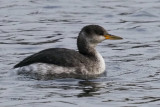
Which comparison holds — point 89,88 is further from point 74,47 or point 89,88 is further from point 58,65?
point 74,47

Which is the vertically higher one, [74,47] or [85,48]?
[85,48]

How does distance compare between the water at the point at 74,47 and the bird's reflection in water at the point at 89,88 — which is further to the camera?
the bird's reflection in water at the point at 89,88

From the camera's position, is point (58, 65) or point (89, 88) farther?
point (58, 65)

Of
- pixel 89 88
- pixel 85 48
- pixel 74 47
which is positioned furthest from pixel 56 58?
pixel 74 47

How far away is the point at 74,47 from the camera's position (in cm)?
1789

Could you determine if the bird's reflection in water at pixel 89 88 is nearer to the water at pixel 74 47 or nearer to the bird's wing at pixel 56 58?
the water at pixel 74 47

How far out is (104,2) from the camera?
2367cm

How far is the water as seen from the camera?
1211 cm

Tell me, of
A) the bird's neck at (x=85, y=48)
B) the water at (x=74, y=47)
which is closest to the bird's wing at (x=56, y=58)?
the water at (x=74, y=47)

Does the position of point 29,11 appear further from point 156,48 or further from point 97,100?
point 97,100

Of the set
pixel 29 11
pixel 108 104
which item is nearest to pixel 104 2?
pixel 29 11

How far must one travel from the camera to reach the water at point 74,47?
12109 mm

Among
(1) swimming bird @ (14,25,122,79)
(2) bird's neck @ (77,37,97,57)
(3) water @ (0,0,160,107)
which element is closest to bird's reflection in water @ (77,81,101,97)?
(3) water @ (0,0,160,107)

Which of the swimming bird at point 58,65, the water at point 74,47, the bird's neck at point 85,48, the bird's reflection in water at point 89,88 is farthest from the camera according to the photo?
the bird's neck at point 85,48
